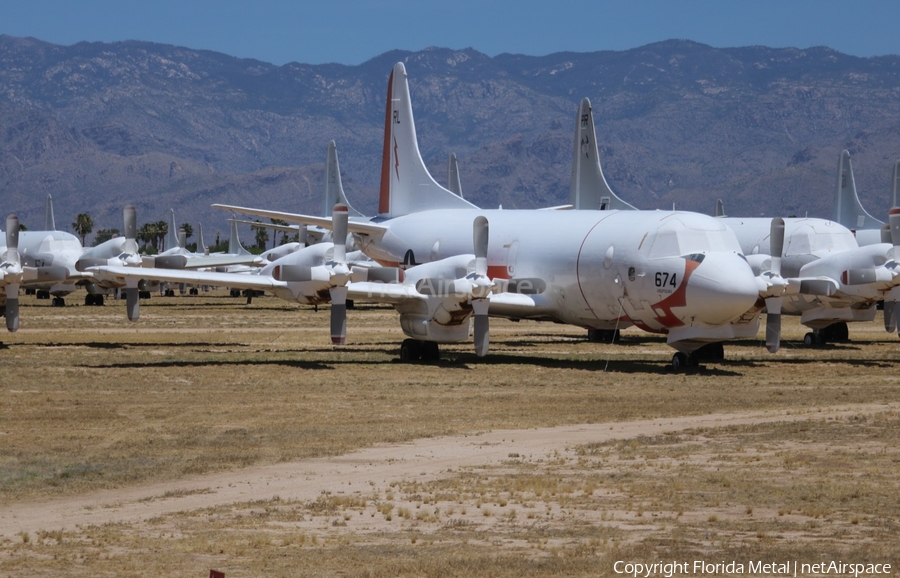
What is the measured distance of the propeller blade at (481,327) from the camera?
28.5 m

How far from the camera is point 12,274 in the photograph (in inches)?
1300

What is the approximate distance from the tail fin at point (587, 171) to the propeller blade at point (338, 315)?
1524 cm

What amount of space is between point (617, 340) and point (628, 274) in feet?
32.6

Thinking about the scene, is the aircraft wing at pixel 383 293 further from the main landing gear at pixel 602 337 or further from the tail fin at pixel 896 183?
the tail fin at pixel 896 183

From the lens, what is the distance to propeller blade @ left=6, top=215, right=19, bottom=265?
33.4 meters

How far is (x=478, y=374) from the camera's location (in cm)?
2823

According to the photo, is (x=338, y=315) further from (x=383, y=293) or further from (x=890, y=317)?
(x=890, y=317)

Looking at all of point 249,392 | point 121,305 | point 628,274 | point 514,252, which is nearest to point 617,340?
point 514,252

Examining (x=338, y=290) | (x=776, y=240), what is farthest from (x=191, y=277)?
(x=776, y=240)

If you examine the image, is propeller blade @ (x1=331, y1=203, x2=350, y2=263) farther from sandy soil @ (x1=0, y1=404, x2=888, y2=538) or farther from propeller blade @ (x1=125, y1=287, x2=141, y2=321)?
sandy soil @ (x1=0, y1=404, x2=888, y2=538)

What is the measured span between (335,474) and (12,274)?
64.8 feet

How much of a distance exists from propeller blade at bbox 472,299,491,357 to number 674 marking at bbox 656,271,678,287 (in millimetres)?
3734

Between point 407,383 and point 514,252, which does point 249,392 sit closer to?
point 407,383

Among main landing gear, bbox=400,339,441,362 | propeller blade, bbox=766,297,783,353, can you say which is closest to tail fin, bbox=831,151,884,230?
propeller blade, bbox=766,297,783,353
